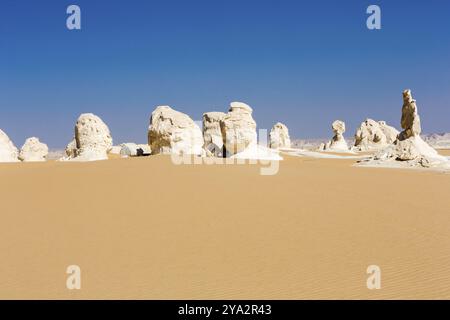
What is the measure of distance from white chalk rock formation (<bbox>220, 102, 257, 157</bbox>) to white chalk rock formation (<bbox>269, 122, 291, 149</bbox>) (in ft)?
89.3

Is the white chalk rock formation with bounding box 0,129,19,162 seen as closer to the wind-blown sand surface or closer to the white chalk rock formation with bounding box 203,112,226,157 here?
the white chalk rock formation with bounding box 203,112,226,157

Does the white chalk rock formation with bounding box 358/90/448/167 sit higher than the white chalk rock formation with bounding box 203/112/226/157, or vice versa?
the white chalk rock formation with bounding box 203/112/226/157

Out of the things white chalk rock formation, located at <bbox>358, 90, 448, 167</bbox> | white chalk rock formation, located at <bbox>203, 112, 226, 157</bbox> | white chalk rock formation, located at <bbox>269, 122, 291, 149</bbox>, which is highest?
white chalk rock formation, located at <bbox>269, 122, 291, 149</bbox>

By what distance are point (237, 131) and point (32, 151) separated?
22.9 meters

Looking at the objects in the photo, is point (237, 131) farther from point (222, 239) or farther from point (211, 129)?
point (222, 239)

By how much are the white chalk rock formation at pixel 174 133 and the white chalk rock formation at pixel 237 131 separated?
2120 millimetres

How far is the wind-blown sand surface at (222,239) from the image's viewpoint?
4.54 m

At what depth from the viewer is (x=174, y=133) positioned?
2147cm

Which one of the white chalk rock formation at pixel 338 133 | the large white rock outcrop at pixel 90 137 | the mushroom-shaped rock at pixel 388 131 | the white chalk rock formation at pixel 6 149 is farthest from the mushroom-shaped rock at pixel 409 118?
the mushroom-shaped rock at pixel 388 131

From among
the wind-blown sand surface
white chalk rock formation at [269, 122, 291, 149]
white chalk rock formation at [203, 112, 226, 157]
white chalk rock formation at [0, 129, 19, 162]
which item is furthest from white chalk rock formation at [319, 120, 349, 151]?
the wind-blown sand surface

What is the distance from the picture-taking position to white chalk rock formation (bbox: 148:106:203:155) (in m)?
21.5

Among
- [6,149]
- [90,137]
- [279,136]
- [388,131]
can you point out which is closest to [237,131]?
[90,137]
